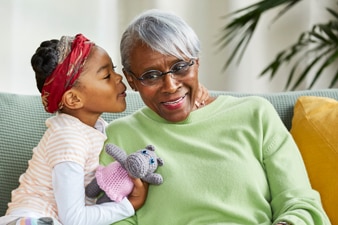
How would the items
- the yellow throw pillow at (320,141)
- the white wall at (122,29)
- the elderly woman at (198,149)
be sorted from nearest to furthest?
the elderly woman at (198,149), the yellow throw pillow at (320,141), the white wall at (122,29)

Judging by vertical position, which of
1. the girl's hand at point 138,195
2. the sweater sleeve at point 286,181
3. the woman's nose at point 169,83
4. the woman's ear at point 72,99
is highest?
the woman's nose at point 169,83

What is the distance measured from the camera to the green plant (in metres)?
2.83

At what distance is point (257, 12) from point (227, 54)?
479 millimetres

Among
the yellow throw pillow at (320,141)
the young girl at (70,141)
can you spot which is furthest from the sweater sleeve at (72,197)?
the yellow throw pillow at (320,141)

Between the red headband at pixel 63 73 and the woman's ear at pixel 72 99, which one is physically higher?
the red headband at pixel 63 73

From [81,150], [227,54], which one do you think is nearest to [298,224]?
[81,150]

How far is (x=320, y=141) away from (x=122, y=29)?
5.10ft

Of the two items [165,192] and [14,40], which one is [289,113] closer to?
[165,192]

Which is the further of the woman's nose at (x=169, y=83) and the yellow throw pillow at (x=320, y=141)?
the yellow throw pillow at (x=320, y=141)

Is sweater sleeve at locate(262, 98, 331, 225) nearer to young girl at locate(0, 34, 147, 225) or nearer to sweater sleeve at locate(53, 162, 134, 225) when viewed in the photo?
young girl at locate(0, 34, 147, 225)

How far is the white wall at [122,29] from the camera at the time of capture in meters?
2.95

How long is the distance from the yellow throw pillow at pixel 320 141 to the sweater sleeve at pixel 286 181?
5.9 inches

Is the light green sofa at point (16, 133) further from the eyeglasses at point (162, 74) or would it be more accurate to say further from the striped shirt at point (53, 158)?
the eyeglasses at point (162, 74)

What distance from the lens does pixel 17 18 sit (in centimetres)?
296
